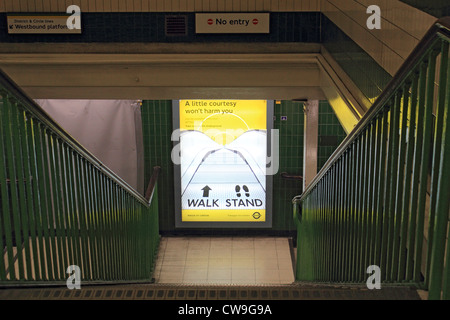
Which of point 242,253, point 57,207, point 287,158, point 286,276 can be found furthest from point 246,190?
point 57,207

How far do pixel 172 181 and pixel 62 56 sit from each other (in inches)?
118

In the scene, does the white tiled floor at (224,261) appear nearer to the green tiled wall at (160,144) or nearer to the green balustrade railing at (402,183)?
the green tiled wall at (160,144)

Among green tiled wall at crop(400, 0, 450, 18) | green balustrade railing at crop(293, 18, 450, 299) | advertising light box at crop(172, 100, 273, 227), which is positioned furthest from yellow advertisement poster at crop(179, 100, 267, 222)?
green tiled wall at crop(400, 0, 450, 18)

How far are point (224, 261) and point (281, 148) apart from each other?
5.98ft

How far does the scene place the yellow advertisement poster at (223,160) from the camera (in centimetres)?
751

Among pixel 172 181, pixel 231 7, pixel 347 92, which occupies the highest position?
pixel 231 7

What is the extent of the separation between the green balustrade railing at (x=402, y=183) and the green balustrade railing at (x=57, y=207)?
1.69m

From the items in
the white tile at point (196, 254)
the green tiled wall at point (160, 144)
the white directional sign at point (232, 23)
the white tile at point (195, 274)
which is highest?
the white directional sign at point (232, 23)

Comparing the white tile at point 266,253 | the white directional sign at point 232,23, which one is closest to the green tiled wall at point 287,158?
the white tile at point 266,253

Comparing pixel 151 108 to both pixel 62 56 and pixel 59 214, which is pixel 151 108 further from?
pixel 59 214

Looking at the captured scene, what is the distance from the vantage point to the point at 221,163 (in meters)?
7.73

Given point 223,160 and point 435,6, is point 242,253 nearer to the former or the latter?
point 223,160
